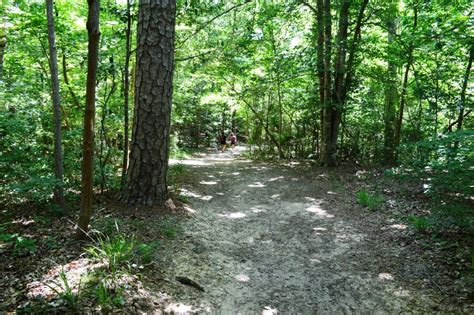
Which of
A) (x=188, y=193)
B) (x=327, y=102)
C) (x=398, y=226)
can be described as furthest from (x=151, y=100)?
(x=327, y=102)

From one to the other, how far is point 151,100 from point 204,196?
2664 mm

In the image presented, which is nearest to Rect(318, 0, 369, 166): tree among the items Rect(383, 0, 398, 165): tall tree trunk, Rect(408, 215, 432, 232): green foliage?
Rect(383, 0, 398, 165): tall tree trunk

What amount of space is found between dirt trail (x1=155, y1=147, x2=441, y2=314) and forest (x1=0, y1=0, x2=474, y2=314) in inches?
1.0

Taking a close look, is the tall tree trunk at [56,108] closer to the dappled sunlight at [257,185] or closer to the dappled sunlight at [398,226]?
the dappled sunlight at [257,185]

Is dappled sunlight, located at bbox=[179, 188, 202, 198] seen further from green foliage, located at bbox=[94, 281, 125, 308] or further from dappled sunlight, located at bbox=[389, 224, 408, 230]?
dappled sunlight, located at bbox=[389, 224, 408, 230]

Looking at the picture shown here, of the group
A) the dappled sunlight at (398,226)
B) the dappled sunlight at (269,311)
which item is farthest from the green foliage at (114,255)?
the dappled sunlight at (398,226)

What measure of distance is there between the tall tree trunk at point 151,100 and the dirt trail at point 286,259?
112 centimetres

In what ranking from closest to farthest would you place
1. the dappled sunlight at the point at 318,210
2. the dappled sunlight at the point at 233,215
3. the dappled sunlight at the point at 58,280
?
1. the dappled sunlight at the point at 58,280
2. the dappled sunlight at the point at 233,215
3. the dappled sunlight at the point at 318,210

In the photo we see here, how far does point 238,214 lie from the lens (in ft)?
19.4

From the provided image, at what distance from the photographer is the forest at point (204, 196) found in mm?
3225

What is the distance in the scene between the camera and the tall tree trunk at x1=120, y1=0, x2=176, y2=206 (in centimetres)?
505

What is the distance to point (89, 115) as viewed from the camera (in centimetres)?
331

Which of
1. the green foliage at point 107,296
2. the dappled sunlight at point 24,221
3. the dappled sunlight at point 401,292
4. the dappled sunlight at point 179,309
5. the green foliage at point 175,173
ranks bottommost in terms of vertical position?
the dappled sunlight at point 179,309

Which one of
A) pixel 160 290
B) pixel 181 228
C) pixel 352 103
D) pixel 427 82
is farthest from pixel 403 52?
pixel 160 290
